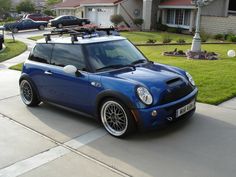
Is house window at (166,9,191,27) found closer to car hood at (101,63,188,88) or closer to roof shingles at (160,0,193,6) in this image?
roof shingles at (160,0,193,6)

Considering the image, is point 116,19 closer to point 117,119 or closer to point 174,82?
point 174,82

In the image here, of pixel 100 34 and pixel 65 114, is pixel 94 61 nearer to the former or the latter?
pixel 100 34

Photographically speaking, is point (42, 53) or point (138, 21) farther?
point (138, 21)

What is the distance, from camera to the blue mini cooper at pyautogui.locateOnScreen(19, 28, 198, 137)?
4.58m

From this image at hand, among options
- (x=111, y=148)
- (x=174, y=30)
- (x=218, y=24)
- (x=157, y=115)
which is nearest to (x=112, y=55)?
(x=157, y=115)

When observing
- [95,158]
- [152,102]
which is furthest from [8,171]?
[152,102]

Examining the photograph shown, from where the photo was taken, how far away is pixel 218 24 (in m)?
25.2

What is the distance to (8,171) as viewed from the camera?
3.97 meters

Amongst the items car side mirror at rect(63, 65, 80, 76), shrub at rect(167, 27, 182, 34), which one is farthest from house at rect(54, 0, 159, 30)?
car side mirror at rect(63, 65, 80, 76)

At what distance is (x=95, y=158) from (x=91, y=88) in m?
1.26

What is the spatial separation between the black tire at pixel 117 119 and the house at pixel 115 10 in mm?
27288

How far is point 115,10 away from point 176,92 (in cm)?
2888

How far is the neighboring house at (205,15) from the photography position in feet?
81.4

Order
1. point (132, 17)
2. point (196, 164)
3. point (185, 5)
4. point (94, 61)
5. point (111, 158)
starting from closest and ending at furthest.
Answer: point (196, 164), point (111, 158), point (94, 61), point (185, 5), point (132, 17)
